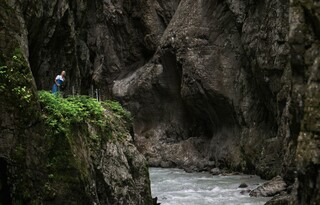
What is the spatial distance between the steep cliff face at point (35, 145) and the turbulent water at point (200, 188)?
25.1 ft

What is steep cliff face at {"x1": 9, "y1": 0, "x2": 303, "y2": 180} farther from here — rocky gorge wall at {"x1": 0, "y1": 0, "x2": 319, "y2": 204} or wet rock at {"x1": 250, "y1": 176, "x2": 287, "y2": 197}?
wet rock at {"x1": 250, "y1": 176, "x2": 287, "y2": 197}

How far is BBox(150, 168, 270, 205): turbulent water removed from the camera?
20281 millimetres

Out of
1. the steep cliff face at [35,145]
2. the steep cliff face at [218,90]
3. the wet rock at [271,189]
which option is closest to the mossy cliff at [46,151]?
the steep cliff face at [35,145]

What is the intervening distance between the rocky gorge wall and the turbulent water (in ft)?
7.06

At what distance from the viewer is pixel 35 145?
11.6 metres

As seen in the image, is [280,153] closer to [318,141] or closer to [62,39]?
[62,39]

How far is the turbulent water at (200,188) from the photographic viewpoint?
20281 mm

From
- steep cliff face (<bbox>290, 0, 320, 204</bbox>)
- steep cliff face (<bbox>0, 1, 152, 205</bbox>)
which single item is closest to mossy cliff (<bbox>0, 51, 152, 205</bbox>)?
steep cliff face (<bbox>0, 1, 152, 205</bbox>)

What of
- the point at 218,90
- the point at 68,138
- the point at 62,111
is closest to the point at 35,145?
the point at 68,138

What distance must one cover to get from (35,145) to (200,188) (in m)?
14.1

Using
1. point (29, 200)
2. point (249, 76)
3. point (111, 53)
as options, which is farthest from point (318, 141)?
point (111, 53)

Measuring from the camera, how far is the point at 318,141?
11.1 m

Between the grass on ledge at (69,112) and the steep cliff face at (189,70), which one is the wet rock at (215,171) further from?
the grass on ledge at (69,112)

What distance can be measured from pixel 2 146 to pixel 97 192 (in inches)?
125
